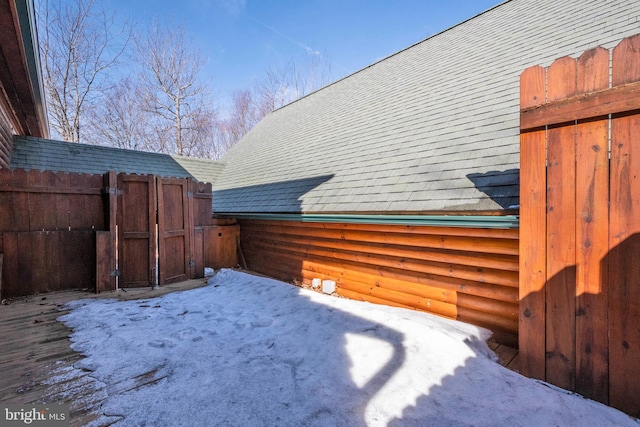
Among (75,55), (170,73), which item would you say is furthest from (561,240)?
(170,73)

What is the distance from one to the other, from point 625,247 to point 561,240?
0.33 meters

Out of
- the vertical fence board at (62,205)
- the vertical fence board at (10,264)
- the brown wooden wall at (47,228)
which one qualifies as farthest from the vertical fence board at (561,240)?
the vertical fence board at (10,264)

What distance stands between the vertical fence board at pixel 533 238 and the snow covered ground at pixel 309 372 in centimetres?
26

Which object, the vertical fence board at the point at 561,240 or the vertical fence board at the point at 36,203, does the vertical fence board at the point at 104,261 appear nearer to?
the vertical fence board at the point at 36,203

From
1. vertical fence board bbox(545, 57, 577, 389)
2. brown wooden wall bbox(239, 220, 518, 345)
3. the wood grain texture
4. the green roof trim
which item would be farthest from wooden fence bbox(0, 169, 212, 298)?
the wood grain texture

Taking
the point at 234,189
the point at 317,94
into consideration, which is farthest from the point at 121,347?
the point at 317,94

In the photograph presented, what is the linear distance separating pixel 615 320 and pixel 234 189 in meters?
8.31

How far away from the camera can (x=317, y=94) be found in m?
11.0

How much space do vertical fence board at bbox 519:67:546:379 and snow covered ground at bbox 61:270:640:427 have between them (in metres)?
0.26

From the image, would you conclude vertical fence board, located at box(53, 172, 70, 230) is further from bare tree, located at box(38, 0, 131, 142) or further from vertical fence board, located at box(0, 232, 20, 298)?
bare tree, located at box(38, 0, 131, 142)

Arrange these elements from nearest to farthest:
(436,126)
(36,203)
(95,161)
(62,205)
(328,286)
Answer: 1. (36,203)
2. (62,205)
3. (436,126)
4. (328,286)
5. (95,161)

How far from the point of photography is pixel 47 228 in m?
4.27

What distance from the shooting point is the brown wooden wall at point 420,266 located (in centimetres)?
317

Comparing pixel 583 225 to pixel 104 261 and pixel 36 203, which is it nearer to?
pixel 104 261
